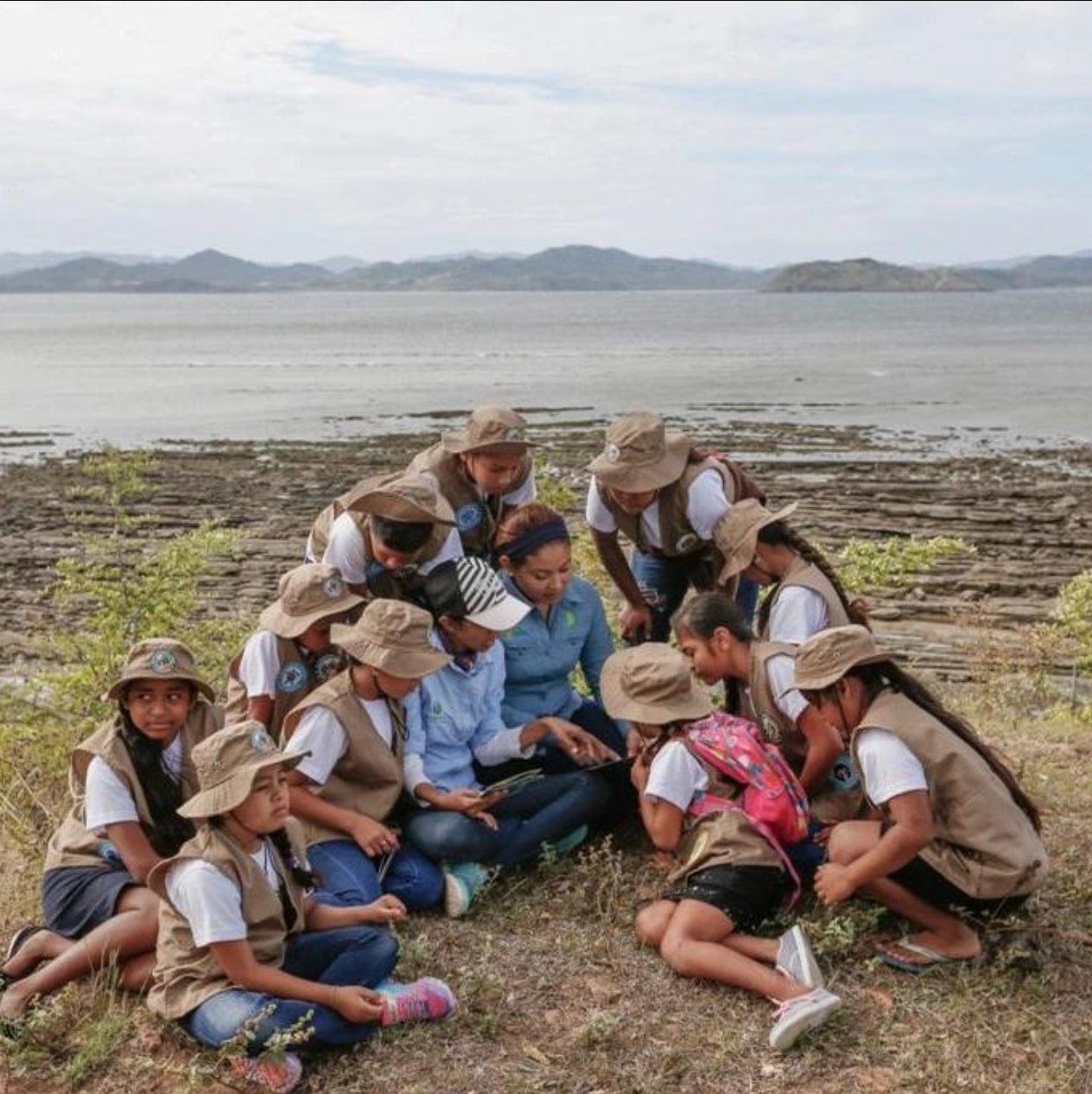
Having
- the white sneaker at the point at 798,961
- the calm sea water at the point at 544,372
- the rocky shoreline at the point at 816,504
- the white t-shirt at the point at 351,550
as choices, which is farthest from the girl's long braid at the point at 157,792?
the calm sea water at the point at 544,372

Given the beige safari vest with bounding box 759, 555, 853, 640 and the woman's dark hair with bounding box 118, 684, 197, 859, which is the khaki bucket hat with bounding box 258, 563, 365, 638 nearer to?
the woman's dark hair with bounding box 118, 684, 197, 859

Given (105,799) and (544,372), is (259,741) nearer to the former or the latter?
(105,799)

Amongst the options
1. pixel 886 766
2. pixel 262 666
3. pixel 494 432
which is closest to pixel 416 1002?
pixel 262 666

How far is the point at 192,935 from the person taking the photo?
494 cm

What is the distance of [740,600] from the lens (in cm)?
752

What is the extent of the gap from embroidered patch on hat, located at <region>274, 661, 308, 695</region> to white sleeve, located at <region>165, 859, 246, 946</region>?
60.3 inches

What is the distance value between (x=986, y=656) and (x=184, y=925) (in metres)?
9.53

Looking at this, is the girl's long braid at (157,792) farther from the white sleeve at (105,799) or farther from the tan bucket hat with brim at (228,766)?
the tan bucket hat with brim at (228,766)

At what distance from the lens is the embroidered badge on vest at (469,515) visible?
712 centimetres

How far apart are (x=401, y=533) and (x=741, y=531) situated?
5.40 feet

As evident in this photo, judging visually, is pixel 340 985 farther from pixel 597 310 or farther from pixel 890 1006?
pixel 597 310

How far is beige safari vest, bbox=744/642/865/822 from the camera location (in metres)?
5.93

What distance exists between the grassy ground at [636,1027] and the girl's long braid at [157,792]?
0.64m

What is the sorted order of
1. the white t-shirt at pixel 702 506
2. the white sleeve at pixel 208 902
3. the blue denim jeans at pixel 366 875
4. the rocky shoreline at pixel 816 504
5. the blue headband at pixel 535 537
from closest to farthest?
the white sleeve at pixel 208 902 → the blue denim jeans at pixel 366 875 → the blue headband at pixel 535 537 → the white t-shirt at pixel 702 506 → the rocky shoreline at pixel 816 504
